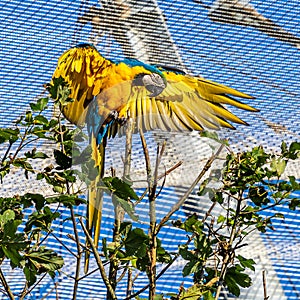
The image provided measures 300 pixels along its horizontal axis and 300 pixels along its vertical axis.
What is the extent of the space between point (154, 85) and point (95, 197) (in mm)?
179

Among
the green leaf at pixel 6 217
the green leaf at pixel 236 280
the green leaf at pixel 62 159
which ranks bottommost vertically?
the green leaf at pixel 236 280

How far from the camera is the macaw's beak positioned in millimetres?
814

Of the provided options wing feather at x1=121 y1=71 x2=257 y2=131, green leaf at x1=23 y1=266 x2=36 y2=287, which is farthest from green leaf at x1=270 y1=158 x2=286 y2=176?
green leaf at x1=23 y1=266 x2=36 y2=287

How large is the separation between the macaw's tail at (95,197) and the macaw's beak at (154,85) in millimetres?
90

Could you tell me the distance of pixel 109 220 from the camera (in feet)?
2.88

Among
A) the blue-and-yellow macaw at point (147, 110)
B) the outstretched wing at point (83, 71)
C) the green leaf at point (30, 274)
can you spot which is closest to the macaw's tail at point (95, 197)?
the blue-and-yellow macaw at point (147, 110)

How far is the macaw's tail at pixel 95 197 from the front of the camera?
732mm

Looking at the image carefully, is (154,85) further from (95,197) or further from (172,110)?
(95,197)

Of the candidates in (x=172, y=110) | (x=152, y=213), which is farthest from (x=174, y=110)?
(x=152, y=213)

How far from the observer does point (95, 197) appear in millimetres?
760

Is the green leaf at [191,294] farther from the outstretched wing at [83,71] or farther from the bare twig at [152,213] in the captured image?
the outstretched wing at [83,71]

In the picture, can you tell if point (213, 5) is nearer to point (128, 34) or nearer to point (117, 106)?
point (128, 34)

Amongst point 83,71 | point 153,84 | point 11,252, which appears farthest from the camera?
point 83,71

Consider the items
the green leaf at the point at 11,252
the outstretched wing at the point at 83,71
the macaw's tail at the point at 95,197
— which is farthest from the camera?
the outstretched wing at the point at 83,71
